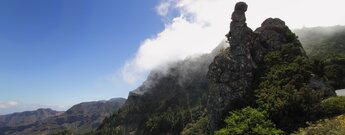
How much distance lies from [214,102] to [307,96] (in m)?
14.8

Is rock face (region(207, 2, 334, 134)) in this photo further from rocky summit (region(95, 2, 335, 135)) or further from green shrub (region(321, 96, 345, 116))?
green shrub (region(321, 96, 345, 116))

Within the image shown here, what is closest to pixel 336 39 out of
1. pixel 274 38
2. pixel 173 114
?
pixel 173 114

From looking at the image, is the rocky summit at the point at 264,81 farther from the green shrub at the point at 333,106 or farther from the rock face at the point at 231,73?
the green shrub at the point at 333,106

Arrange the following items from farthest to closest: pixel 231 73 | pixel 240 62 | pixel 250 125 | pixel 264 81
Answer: pixel 240 62 → pixel 231 73 → pixel 264 81 → pixel 250 125

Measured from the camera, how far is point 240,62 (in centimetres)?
5206

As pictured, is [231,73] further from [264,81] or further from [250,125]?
[250,125]

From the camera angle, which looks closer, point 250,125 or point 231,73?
point 250,125

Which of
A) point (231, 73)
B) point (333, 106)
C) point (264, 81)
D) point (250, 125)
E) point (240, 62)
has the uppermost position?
point (240, 62)

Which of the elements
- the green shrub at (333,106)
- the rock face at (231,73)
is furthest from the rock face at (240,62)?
the green shrub at (333,106)

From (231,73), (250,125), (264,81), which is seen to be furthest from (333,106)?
(231,73)

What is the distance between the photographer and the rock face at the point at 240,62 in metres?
49.5

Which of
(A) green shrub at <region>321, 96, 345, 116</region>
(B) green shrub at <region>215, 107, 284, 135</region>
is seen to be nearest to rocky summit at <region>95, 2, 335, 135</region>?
(B) green shrub at <region>215, 107, 284, 135</region>

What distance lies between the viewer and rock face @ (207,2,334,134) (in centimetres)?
4947

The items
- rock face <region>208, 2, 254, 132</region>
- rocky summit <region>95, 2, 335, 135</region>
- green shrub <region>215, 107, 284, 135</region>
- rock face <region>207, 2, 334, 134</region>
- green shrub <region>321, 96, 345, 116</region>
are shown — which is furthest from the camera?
rock face <region>208, 2, 254, 132</region>
